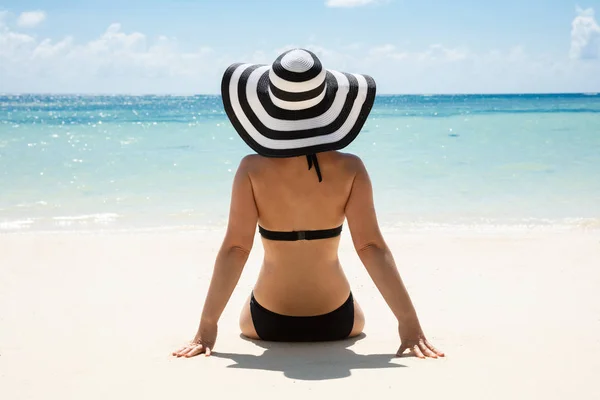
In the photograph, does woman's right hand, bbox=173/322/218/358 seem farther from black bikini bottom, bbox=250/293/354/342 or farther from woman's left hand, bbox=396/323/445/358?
woman's left hand, bbox=396/323/445/358

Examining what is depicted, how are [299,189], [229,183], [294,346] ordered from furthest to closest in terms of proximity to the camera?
[229,183]
[294,346]
[299,189]

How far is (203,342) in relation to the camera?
258 cm

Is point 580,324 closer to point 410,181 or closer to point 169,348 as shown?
point 169,348

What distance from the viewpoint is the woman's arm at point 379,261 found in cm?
254

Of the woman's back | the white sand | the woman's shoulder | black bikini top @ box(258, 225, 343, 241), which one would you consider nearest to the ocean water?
the white sand

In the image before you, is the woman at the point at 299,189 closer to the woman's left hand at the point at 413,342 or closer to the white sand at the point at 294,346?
the woman's left hand at the point at 413,342

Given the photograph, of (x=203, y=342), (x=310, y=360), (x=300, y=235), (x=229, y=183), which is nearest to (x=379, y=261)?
(x=300, y=235)

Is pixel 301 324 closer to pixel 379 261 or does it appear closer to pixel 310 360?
pixel 310 360

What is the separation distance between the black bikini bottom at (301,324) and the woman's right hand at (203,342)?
27 centimetres

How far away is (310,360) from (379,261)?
1.45 feet

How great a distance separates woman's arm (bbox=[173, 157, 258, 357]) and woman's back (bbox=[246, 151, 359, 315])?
0.03 meters

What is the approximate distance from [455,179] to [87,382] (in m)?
8.58

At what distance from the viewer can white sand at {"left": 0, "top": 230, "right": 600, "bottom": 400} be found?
7.34 ft

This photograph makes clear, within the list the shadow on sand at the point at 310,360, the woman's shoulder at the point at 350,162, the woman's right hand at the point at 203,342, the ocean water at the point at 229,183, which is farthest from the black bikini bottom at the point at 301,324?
the ocean water at the point at 229,183
